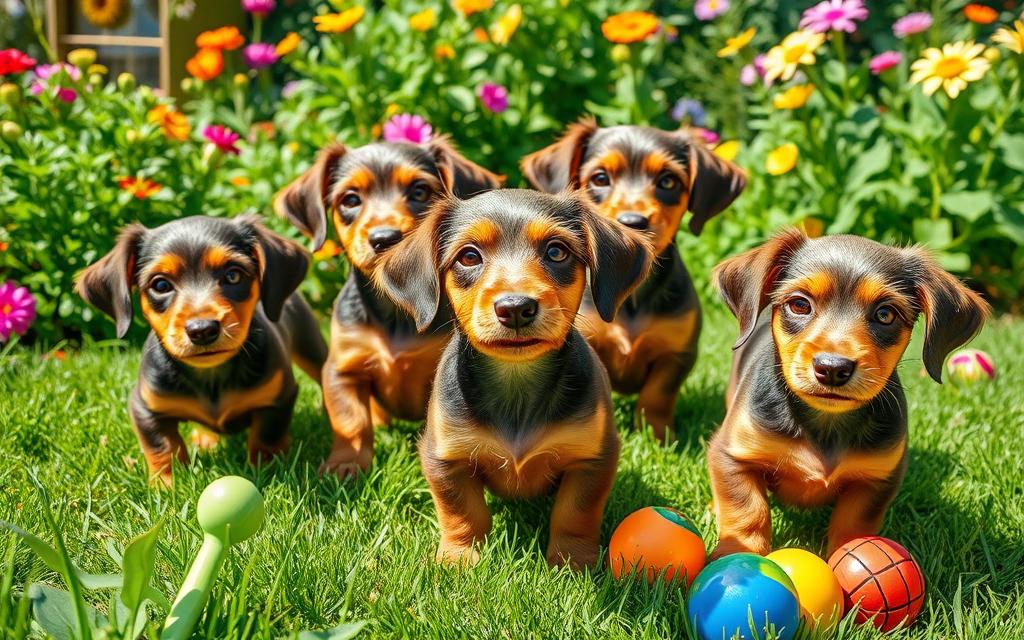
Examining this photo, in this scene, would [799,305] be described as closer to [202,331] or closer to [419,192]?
[419,192]

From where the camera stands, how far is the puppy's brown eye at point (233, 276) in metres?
4.05

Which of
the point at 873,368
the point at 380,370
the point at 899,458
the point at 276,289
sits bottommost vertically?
the point at 380,370

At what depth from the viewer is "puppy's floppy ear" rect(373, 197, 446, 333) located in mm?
3320

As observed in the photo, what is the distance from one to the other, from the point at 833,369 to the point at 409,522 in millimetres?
1877

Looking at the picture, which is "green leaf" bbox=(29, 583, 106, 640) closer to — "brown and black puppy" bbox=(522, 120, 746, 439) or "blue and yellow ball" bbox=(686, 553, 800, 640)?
"blue and yellow ball" bbox=(686, 553, 800, 640)

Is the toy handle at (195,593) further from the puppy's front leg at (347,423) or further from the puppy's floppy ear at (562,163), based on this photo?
the puppy's floppy ear at (562,163)

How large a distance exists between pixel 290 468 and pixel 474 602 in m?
1.45

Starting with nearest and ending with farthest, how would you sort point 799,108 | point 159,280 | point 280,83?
point 159,280, point 799,108, point 280,83

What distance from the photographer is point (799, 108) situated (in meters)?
7.50

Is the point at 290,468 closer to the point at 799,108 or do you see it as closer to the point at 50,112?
the point at 50,112

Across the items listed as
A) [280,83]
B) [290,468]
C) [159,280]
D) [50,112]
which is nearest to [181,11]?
[280,83]

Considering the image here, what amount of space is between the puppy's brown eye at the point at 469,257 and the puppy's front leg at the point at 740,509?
4.13ft

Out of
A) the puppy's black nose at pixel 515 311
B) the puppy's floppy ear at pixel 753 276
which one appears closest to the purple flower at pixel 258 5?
the puppy's floppy ear at pixel 753 276

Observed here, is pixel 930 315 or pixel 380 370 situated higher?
pixel 930 315
